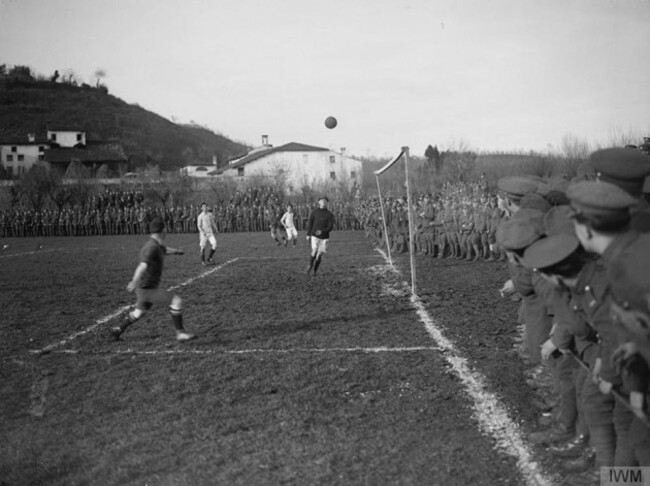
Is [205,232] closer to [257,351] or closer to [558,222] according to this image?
[257,351]

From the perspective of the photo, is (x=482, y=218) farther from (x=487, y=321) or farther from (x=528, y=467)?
(x=528, y=467)

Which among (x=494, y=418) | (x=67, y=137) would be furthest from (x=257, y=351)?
(x=67, y=137)

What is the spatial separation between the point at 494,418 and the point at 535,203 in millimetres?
1923

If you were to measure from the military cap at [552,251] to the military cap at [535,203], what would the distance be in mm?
1317

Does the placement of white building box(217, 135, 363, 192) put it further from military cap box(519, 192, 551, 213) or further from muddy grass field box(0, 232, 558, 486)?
military cap box(519, 192, 551, 213)

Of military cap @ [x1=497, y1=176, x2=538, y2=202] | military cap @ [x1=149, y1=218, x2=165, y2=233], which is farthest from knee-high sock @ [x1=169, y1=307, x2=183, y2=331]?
military cap @ [x1=497, y1=176, x2=538, y2=202]

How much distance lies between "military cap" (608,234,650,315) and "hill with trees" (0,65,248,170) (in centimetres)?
10949

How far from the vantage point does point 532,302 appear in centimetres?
541

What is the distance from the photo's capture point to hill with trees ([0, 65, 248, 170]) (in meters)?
118

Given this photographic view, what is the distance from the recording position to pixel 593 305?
140 inches

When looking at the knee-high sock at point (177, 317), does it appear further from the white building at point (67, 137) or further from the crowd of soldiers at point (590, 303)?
the white building at point (67, 137)

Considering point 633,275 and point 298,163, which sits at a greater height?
point 298,163

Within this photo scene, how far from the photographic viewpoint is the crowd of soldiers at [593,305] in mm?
3029

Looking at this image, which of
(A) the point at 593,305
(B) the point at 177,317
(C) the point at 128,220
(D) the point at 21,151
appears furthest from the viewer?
(D) the point at 21,151
